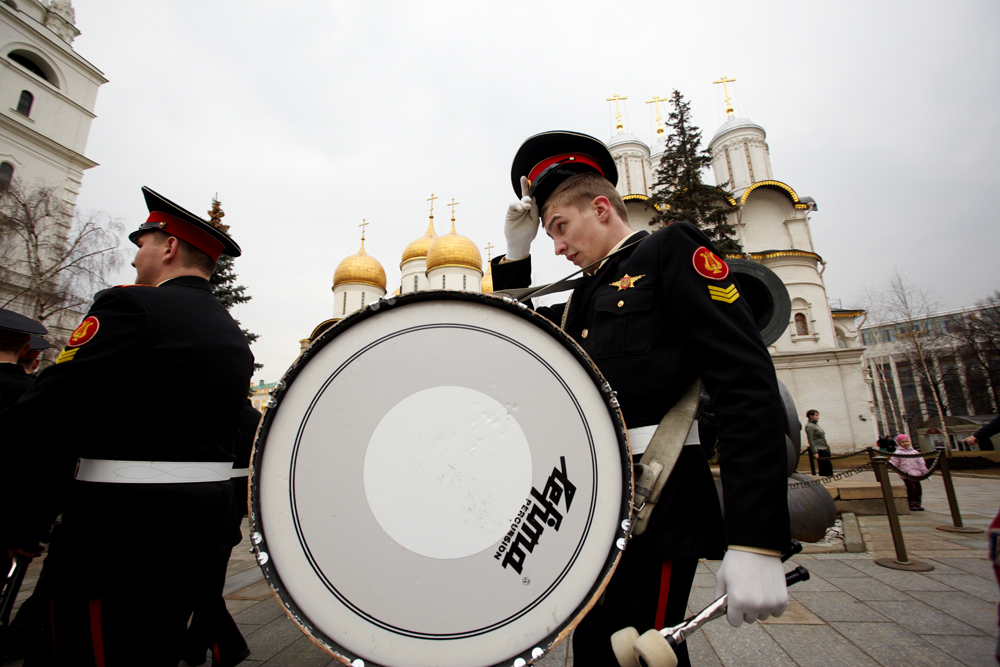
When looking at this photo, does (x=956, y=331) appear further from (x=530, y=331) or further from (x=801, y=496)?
(x=530, y=331)

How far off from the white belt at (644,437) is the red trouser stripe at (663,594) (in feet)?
1.01

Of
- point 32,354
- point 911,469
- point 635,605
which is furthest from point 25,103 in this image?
point 911,469

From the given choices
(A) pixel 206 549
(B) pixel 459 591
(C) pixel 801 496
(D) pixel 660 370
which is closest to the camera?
(B) pixel 459 591

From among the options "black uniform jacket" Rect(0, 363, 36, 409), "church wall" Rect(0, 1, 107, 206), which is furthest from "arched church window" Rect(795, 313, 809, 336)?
"church wall" Rect(0, 1, 107, 206)

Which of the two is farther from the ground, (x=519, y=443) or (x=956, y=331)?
(x=956, y=331)

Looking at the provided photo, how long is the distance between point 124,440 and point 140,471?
0.40 feet

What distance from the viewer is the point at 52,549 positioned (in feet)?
4.67

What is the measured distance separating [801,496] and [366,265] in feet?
91.0

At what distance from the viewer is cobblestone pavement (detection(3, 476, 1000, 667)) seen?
2.36m

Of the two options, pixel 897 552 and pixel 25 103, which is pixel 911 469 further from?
pixel 25 103

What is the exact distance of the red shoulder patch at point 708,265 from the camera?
4.17 ft

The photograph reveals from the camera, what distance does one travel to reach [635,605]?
1.16 metres

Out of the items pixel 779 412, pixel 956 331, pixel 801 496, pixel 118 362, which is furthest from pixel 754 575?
pixel 956 331

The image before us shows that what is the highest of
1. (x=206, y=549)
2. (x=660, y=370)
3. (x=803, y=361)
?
(x=803, y=361)
